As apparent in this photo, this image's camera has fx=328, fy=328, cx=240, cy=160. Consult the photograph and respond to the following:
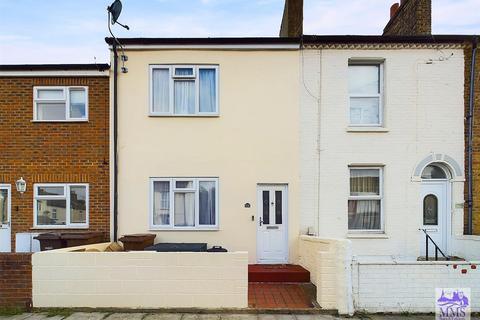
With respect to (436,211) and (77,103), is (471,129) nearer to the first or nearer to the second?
(436,211)

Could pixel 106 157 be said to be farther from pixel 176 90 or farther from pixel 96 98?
pixel 176 90

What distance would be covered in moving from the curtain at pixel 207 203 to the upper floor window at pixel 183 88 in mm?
1889

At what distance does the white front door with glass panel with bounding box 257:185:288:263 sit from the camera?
824 cm

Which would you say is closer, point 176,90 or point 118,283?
point 118,283

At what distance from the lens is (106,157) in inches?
330

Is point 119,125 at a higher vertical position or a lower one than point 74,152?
higher

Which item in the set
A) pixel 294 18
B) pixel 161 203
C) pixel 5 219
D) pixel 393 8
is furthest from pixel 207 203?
pixel 393 8

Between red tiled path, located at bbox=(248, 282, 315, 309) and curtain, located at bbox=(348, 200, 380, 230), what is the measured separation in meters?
2.31

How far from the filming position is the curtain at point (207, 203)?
8383 mm

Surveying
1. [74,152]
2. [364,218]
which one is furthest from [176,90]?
[364,218]

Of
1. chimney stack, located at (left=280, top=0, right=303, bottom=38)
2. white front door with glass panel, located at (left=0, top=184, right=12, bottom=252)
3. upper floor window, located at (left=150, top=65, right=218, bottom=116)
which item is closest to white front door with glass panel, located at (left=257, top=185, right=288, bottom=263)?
upper floor window, located at (left=150, top=65, right=218, bottom=116)

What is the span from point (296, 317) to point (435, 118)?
616 cm

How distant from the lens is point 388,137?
27.4 ft

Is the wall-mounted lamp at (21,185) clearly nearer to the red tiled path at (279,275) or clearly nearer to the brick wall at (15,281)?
the brick wall at (15,281)
